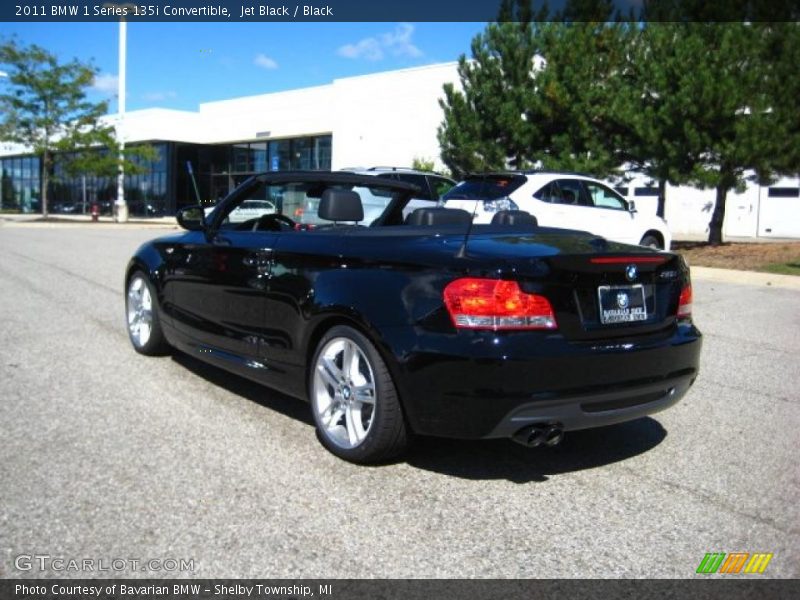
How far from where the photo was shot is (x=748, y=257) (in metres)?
17.6

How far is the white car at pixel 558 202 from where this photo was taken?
1183 cm

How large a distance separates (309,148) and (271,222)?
4007cm

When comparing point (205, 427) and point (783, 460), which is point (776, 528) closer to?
point (783, 460)

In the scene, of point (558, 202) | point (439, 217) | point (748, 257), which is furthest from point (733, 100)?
point (439, 217)

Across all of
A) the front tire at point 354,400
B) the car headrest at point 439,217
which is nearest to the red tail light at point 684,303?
the car headrest at point 439,217

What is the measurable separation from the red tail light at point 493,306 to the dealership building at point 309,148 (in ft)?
68.8

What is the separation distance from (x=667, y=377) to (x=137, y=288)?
439 centimetres

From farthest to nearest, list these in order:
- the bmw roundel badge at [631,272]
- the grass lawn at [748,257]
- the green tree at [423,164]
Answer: the green tree at [423,164] < the grass lawn at [748,257] < the bmw roundel badge at [631,272]

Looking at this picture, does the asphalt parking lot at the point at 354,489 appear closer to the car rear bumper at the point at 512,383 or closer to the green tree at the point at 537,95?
the car rear bumper at the point at 512,383

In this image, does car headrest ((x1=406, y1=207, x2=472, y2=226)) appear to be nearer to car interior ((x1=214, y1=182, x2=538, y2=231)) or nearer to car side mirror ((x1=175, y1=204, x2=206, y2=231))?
car interior ((x1=214, y1=182, x2=538, y2=231))

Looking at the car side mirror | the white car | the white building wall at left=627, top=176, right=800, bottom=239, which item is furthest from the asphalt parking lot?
the white building wall at left=627, top=176, right=800, bottom=239

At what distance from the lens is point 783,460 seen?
4.06 metres

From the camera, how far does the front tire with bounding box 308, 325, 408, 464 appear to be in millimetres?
3574

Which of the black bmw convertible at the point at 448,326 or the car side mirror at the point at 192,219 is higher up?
the car side mirror at the point at 192,219
